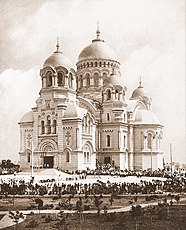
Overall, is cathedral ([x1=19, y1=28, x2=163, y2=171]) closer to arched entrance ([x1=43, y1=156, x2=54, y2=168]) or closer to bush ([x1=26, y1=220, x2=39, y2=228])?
arched entrance ([x1=43, y1=156, x2=54, y2=168])

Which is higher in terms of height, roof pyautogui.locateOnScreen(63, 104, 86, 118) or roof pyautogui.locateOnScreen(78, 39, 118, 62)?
roof pyautogui.locateOnScreen(78, 39, 118, 62)

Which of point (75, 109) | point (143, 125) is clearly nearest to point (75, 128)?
point (75, 109)

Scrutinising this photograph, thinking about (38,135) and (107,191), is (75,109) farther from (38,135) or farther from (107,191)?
(107,191)

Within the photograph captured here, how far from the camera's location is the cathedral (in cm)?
1251

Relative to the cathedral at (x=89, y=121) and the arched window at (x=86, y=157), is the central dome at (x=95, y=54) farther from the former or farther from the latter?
the arched window at (x=86, y=157)

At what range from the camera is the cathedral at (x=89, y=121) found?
12508mm

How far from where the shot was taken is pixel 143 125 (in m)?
15.1

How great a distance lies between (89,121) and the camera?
517 inches

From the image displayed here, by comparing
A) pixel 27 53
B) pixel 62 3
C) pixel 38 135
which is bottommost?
pixel 38 135

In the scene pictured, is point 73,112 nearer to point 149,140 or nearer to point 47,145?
point 47,145

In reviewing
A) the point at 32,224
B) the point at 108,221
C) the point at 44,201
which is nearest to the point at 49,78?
the point at 44,201

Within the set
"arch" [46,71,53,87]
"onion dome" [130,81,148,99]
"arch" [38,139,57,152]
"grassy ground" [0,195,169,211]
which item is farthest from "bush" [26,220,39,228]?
"onion dome" [130,81,148,99]

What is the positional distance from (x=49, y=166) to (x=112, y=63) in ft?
14.1

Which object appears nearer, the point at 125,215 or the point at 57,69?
the point at 125,215
